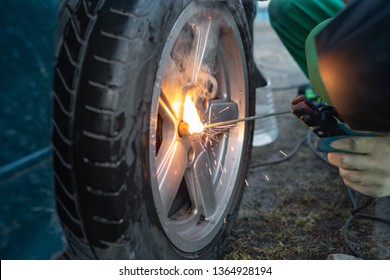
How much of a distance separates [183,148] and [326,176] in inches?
46.2

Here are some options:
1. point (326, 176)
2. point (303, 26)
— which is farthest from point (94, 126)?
point (326, 176)

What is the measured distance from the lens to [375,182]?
1.30m

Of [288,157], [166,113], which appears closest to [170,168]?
[166,113]

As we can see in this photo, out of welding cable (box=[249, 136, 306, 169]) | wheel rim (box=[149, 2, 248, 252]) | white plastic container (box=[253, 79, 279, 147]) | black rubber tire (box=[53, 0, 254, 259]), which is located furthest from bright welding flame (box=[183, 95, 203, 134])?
white plastic container (box=[253, 79, 279, 147])

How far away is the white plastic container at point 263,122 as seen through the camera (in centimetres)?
267

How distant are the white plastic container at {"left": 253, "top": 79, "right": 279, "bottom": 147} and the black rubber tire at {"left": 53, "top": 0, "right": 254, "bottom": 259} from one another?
1656 mm

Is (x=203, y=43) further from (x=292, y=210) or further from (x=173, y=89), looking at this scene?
(x=292, y=210)

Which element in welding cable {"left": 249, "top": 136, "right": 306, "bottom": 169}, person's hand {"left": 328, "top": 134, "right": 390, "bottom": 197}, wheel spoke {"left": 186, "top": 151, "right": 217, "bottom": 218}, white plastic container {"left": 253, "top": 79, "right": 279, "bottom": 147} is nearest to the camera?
person's hand {"left": 328, "top": 134, "right": 390, "bottom": 197}

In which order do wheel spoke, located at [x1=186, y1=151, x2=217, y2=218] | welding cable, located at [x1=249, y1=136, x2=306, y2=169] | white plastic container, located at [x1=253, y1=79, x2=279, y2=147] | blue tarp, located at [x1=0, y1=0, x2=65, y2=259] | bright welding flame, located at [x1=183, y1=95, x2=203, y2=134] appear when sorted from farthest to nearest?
white plastic container, located at [x1=253, y1=79, x2=279, y2=147] < welding cable, located at [x1=249, y1=136, x2=306, y2=169] < wheel spoke, located at [x1=186, y1=151, x2=217, y2=218] < bright welding flame, located at [x1=183, y1=95, x2=203, y2=134] < blue tarp, located at [x1=0, y1=0, x2=65, y2=259]

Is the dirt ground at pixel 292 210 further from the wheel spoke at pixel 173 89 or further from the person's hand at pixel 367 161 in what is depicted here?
the wheel spoke at pixel 173 89

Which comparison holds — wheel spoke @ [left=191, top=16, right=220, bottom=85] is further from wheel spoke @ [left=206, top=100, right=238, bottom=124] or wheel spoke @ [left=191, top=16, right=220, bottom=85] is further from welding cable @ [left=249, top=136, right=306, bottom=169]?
welding cable @ [left=249, top=136, right=306, bottom=169]

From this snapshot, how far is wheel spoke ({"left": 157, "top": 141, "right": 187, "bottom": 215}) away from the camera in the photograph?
52.2 inches

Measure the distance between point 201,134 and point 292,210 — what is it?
709mm
